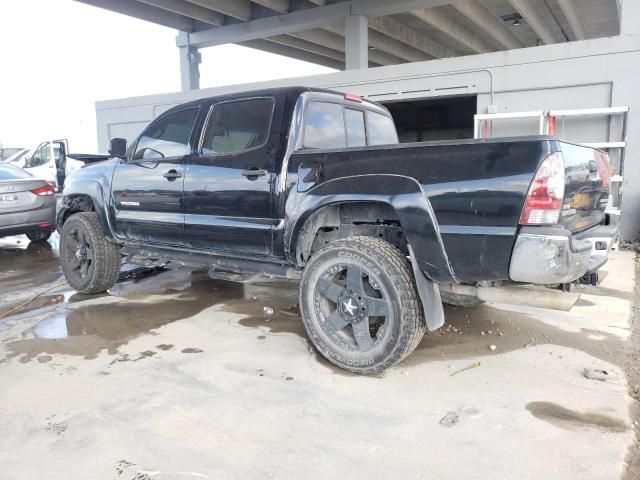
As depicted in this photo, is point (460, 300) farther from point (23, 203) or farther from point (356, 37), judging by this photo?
point (356, 37)

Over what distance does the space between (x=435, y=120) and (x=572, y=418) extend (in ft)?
60.5

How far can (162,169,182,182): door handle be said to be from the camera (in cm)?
430

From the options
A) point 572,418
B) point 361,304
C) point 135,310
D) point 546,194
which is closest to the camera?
point 546,194

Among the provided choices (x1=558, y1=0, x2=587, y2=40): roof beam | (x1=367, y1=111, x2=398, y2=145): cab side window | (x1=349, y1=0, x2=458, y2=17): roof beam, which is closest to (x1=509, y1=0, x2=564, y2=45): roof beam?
(x1=558, y1=0, x2=587, y2=40): roof beam

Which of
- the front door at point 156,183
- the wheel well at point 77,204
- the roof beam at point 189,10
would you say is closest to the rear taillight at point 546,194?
the front door at point 156,183

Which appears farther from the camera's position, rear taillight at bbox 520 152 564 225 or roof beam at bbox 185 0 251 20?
roof beam at bbox 185 0 251 20

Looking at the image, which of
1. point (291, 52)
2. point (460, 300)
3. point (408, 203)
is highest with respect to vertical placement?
point (291, 52)

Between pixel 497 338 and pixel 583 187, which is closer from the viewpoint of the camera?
pixel 583 187

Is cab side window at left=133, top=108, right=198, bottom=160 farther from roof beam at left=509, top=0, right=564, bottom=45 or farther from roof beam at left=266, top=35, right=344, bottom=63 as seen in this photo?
roof beam at left=266, top=35, right=344, bottom=63

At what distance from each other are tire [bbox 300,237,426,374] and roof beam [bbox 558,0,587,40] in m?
13.8

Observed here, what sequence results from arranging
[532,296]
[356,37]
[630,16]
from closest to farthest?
[532,296]
[630,16]
[356,37]

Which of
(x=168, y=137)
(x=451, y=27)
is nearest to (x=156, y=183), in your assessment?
(x=168, y=137)

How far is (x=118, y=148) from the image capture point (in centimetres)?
491

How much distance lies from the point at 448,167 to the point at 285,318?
7.51 ft
